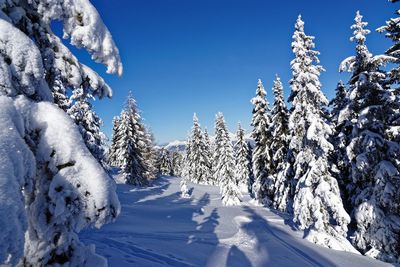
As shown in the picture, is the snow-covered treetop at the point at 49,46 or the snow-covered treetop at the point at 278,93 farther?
the snow-covered treetop at the point at 278,93

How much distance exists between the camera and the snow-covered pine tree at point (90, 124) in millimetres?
24625

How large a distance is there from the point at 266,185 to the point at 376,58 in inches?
754

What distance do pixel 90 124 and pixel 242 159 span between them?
28.9 m

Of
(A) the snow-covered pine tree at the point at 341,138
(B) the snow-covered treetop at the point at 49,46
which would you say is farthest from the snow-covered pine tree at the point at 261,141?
(B) the snow-covered treetop at the point at 49,46

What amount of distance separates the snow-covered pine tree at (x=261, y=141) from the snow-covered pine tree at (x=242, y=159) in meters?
13.8

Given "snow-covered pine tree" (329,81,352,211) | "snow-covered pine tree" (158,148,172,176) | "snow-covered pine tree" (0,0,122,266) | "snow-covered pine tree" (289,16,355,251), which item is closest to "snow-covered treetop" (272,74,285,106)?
"snow-covered pine tree" (329,81,352,211)

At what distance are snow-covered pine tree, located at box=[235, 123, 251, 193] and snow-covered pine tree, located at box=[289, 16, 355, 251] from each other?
27662mm

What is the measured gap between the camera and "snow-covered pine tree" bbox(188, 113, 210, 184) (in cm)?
6094

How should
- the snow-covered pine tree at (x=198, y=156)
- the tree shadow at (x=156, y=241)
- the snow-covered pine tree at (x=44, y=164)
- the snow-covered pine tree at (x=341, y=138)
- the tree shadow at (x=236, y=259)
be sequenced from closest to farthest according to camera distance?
the snow-covered pine tree at (x=44, y=164), the tree shadow at (x=156, y=241), the tree shadow at (x=236, y=259), the snow-covered pine tree at (x=341, y=138), the snow-covered pine tree at (x=198, y=156)

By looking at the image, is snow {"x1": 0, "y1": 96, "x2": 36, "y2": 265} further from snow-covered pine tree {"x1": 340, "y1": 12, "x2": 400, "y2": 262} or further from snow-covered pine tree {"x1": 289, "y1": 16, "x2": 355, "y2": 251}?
snow-covered pine tree {"x1": 289, "y1": 16, "x2": 355, "y2": 251}

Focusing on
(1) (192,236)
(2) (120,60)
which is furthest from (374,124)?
(2) (120,60)

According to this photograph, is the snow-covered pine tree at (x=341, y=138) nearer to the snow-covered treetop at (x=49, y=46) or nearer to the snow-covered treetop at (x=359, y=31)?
the snow-covered treetop at (x=359, y=31)

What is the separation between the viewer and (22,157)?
2639 millimetres

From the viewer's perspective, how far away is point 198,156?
61.8 m
